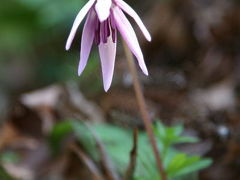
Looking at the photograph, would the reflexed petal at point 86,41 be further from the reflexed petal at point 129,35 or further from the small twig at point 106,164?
the small twig at point 106,164

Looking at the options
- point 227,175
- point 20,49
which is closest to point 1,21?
point 20,49

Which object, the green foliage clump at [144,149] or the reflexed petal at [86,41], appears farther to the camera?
the green foliage clump at [144,149]

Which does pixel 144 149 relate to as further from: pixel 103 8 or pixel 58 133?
pixel 103 8

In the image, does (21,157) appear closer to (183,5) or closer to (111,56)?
(111,56)

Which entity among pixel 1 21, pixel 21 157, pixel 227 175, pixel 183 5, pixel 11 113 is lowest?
pixel 227 175

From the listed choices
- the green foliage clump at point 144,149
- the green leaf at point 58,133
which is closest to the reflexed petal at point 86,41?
the green foliage clump at point 144,149

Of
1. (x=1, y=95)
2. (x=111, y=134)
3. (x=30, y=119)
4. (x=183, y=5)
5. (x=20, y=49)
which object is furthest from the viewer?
(x=20, y=49)

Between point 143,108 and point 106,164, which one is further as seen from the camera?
point 106,164

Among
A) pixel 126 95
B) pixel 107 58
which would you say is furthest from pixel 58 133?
pixel 107 58
